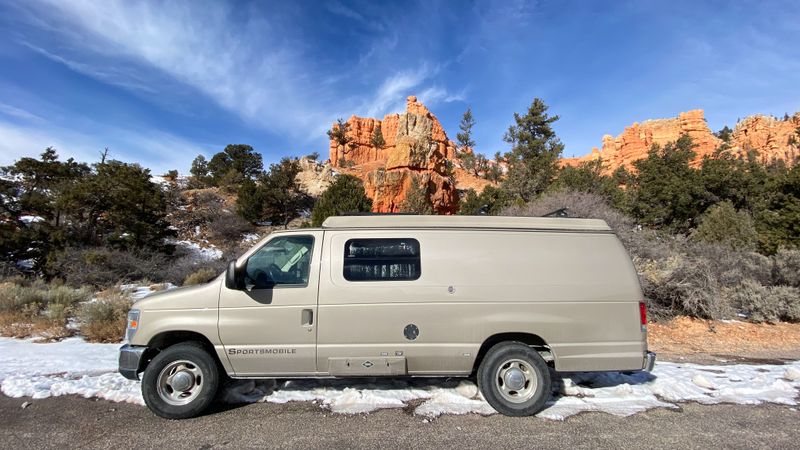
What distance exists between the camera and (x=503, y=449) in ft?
11.6

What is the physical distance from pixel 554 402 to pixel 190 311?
14.1 feet

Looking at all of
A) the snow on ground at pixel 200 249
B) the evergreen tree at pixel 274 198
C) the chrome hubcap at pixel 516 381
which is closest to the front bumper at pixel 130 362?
the chrome hubcap at pixel 516 381

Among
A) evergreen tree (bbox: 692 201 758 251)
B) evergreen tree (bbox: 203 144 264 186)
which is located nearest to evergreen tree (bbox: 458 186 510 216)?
evergreen tree (bbox: 692 201 758 251)

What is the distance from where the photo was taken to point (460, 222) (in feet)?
14.9

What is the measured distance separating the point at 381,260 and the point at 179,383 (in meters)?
2.56

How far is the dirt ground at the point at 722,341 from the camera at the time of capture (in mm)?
6910

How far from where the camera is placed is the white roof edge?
14.8 feet

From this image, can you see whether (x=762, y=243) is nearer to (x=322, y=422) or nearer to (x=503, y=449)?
(x=503, y=449)

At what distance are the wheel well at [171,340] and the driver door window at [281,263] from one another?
91 cm

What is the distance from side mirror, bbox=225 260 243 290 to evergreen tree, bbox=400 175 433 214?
72.7 ft

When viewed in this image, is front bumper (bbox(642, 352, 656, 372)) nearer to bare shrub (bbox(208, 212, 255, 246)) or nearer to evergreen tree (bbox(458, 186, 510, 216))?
evergreen tree (bbox(458, 186, 510, 216))

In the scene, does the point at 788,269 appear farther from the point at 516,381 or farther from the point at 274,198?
the point at 274,198

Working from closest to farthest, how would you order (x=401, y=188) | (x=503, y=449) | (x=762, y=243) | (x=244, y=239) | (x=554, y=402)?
(x=503, y=449), (x=554, y=402), (x=762, y=243), (x=244, y=239), (x=401, y=188)

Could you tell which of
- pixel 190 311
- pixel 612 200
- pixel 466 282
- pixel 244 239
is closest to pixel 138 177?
pixel 244 239
